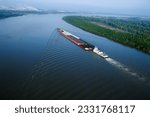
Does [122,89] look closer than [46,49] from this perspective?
Yes

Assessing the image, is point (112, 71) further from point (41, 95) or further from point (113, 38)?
point (113, 38)

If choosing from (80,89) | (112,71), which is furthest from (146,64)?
(80,89)

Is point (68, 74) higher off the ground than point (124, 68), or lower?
higher

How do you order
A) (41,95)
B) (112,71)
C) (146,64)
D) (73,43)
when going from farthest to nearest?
(73,43), (146,64), (112,71), (41,95)

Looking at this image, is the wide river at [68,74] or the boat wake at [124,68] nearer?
the wide river at [68,74]

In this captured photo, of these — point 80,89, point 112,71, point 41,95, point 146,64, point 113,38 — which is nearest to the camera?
point 41,95

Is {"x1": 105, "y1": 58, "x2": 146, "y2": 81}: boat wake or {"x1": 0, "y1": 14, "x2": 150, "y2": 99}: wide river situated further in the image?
{"x1": 105, "y1": 58, "x2": 146, "y2": 81}: boat wake

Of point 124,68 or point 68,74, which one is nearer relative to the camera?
point 68,74
